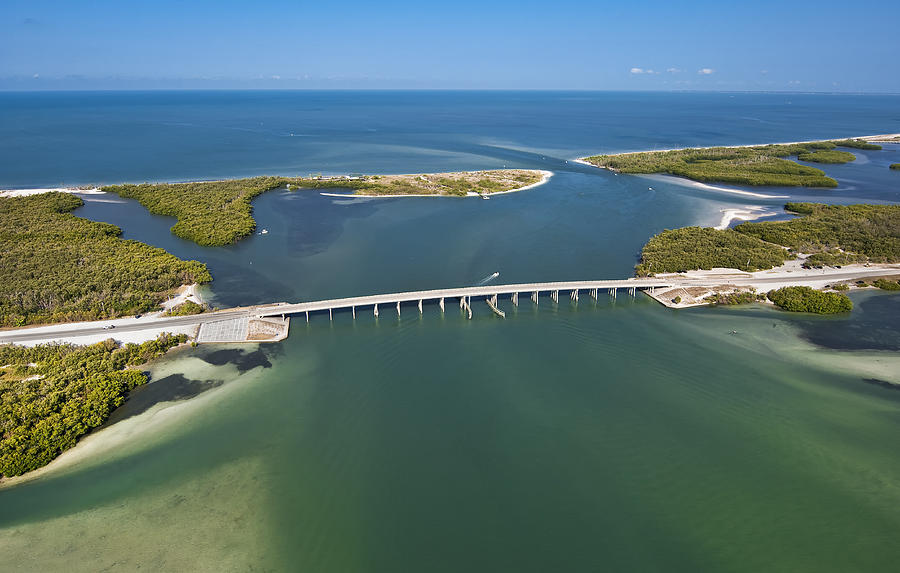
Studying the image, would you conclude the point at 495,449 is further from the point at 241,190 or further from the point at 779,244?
the point at 241,190

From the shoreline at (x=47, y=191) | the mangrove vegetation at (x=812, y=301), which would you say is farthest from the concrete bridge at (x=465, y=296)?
the shoreline at (x=47, y=191)

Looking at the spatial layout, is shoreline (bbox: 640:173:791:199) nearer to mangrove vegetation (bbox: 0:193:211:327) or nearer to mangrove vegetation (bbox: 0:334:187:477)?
mangrove vegetation (bbox: 0:193:211:327)

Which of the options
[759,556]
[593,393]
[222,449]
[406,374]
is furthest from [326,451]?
[759,556]

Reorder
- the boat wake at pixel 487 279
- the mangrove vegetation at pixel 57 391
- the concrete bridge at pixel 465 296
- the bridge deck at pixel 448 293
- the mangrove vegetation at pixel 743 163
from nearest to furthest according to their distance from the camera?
the mangrove vegetation at pixel 57 391
the bridge deck at pixel 448 293
the concrete bridge at pixel 465 296
the boat wake at pixel 487 279
the mangrove vegetation at pixel 743 163

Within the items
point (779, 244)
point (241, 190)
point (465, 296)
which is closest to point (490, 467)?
point (465, 296)

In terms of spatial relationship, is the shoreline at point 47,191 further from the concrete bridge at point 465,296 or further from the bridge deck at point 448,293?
the bridge deck at point 448,293

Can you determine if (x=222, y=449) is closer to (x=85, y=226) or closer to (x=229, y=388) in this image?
(x=229, y=388)
